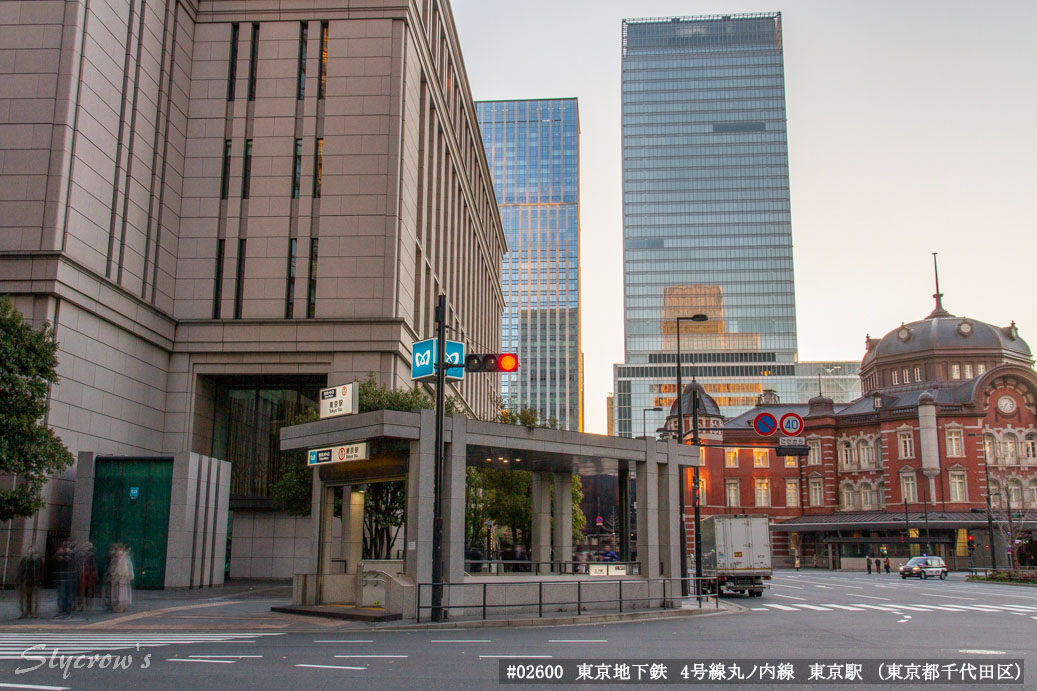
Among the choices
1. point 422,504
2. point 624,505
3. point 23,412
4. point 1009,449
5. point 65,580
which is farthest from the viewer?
point 1009,449

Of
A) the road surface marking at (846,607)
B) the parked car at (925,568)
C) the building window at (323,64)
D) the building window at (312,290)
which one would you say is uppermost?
the building window at (323,64)

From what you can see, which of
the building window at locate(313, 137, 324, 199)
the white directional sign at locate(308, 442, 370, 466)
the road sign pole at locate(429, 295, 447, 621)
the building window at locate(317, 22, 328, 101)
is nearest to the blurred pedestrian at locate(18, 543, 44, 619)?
the white directional sign at locate(308, 442, 370, 466)

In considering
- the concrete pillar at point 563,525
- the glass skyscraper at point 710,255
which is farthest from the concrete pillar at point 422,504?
the glass skyscraper at point 710,255

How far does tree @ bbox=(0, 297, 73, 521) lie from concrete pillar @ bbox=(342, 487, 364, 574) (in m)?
10.6

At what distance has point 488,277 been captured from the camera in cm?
8888

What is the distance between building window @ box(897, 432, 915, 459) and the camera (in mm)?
88188

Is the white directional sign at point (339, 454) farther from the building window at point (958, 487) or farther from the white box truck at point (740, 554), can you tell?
the building window at point (958, 487)

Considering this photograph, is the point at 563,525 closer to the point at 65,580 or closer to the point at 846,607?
the point at 846,607

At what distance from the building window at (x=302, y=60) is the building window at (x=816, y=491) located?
2791 inches

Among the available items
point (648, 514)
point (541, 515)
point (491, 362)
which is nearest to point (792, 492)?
point (541, 515)

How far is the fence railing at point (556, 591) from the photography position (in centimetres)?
2109

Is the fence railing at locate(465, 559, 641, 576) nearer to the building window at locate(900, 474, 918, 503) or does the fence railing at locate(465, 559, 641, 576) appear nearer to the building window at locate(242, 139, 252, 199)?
the building window at locate(242, 139, 252, 199)

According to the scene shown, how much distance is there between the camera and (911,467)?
87.6 metres

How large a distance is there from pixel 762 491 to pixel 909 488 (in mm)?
14996
